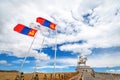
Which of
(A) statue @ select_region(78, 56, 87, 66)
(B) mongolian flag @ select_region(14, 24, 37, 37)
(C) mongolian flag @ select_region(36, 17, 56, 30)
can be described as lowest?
(A) statue @ select_region(78, 56, 87, 66)

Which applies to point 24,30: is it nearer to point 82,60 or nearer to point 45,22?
point 45,22

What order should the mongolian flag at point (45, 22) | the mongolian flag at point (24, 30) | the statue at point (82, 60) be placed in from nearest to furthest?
the mongolian flag at point (24, 30), the mongolian flag at point (45, 22), the statue at point (82, 60)

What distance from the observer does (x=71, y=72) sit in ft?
141

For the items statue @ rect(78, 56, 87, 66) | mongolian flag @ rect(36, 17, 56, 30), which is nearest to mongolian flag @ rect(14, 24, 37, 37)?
mongolian flag @ rect(36, 17, 56, 30)

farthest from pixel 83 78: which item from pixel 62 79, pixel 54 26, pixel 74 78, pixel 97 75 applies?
pixel 54 26

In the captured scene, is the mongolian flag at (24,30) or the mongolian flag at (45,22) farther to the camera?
the mongolian flag at (45,22)

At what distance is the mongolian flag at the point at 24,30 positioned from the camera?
74.8 feet

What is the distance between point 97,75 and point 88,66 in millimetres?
3592

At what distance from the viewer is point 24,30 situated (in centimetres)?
2328

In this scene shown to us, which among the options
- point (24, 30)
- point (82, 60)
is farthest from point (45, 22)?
point (82, 60)

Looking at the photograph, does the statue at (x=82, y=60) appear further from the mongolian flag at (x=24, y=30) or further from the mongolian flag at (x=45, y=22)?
the mongolian flag at (x=24, y=30)

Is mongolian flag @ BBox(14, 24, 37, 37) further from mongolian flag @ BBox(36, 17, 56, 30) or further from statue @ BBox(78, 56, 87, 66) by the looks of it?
statue @ BBox(78, 56, 87, 66)

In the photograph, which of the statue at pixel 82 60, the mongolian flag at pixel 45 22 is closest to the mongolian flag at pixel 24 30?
the mongolian flag at pixel 45 22

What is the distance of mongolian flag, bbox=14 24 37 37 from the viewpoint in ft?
74.8
